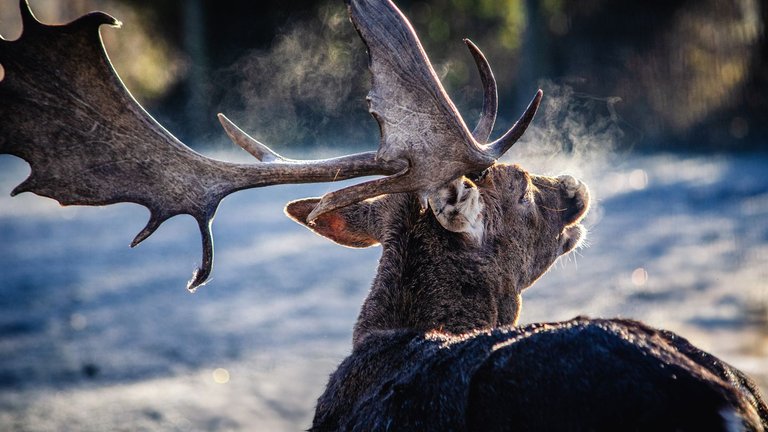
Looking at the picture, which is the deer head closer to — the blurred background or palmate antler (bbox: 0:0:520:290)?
palmate antler (bbox: 0:0:520:290)

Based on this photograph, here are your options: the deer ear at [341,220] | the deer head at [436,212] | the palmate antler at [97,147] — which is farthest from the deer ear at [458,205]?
the deer ear at [341,220]

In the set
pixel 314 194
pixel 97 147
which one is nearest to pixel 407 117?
pixel 97 147

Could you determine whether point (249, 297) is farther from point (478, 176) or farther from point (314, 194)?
point (478, 176)

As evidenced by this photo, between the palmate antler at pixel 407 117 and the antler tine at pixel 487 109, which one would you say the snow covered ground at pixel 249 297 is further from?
the palmate antler at pixel 407 117

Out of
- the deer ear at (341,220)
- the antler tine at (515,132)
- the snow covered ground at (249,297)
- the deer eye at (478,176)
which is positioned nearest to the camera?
the antler tine at (515,132)

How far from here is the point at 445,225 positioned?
12.2ft

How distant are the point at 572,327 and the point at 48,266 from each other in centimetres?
835

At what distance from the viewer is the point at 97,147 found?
11.0 ft

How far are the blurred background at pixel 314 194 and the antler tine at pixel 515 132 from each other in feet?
→ 9.78

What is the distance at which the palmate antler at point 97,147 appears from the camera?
3.24m

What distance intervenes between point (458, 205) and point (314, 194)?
809 cm

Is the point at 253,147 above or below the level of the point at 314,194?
below

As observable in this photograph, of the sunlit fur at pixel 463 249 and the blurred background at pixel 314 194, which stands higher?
the blurred background at pixel 314 194

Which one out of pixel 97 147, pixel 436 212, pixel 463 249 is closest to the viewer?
pixel 97 147
